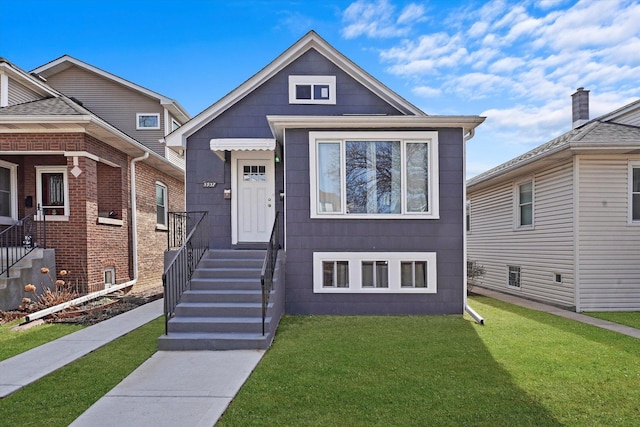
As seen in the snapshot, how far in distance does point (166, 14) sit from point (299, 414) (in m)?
14.8

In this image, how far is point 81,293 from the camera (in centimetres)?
865

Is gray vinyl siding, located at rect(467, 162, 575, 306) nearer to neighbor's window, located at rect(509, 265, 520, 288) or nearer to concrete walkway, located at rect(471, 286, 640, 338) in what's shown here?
neighbor's window, located at rect(509, 265, 520, 288)

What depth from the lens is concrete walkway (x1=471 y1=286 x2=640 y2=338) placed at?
668cm

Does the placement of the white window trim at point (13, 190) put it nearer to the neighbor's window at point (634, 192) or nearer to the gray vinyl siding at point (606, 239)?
the gray vinyl siding at point (606, 239)

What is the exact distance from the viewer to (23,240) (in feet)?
29.9

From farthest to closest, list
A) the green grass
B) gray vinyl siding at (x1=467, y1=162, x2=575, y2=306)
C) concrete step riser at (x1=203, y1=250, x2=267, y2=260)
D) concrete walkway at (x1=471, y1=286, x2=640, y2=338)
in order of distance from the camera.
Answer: gray vinyl siding at (x1=467, y1=162, x2=575, y2=306) → concrete step riser at (x1=203, y1=250, x2=267, y2=260) → concrete walkway at (x1=471, y1=286, x2=640, y2=338) → the green grass

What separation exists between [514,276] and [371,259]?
6284mm

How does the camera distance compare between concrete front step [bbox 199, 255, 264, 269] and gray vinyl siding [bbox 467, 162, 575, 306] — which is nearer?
concrete front step [bbox 199, 255, 264, 269]

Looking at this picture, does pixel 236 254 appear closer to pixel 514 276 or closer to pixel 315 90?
pixel 315 90

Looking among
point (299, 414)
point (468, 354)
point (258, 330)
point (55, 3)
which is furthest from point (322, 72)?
point (55, 3)

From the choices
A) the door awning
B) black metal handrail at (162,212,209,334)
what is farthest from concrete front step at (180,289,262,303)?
the door awning

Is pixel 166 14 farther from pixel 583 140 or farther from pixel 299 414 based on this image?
pixel 299 414

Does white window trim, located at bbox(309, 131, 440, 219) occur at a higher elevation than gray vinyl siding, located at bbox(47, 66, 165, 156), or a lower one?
lower

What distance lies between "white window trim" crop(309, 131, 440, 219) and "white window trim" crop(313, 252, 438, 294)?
0.75 m
